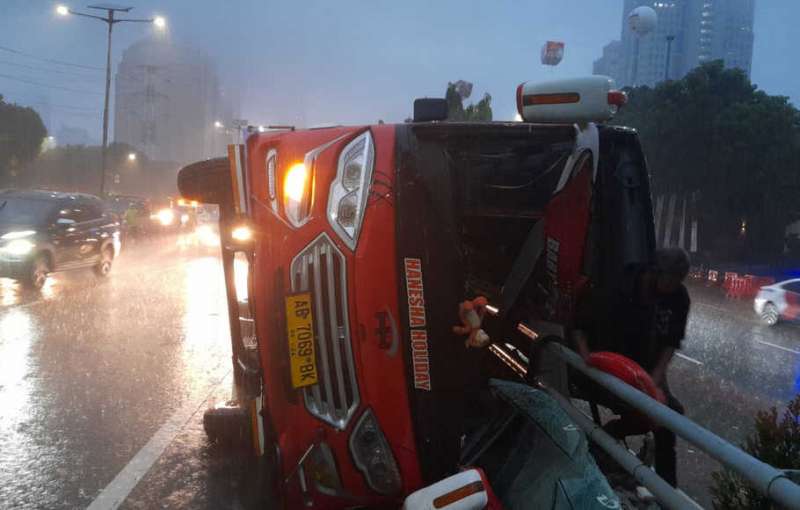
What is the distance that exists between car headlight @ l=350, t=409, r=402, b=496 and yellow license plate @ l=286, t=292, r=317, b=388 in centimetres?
31

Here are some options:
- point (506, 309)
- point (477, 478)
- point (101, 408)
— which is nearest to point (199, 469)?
point (101, 408)

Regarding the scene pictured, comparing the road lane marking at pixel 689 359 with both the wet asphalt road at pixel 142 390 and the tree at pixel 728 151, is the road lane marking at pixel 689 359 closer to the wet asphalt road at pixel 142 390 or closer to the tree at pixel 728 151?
the wet asphalt road at pixel 142 390

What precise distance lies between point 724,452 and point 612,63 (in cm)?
18250

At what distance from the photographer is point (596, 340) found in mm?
4688

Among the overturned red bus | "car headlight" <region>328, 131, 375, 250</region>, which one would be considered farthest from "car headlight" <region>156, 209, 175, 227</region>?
"car headlight" <region>328, 131, 375, 250</region>

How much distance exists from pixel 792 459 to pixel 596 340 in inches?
69.0

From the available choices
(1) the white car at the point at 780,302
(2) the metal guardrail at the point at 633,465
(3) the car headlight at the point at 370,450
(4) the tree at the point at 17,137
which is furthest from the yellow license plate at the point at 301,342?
(4) the tree at the point at 17,137

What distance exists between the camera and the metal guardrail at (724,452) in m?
1.93

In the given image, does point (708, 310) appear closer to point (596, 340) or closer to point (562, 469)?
point (596, 340)

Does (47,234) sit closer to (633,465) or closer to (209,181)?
(209,181)

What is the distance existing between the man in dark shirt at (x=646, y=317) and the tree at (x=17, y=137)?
155ft

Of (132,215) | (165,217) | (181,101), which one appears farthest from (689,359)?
(181,101)

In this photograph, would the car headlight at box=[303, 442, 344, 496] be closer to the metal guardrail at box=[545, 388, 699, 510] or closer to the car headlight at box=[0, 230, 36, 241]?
the metal guardrail at box=[545, 388, 699, 510]

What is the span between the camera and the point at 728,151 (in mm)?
28672
